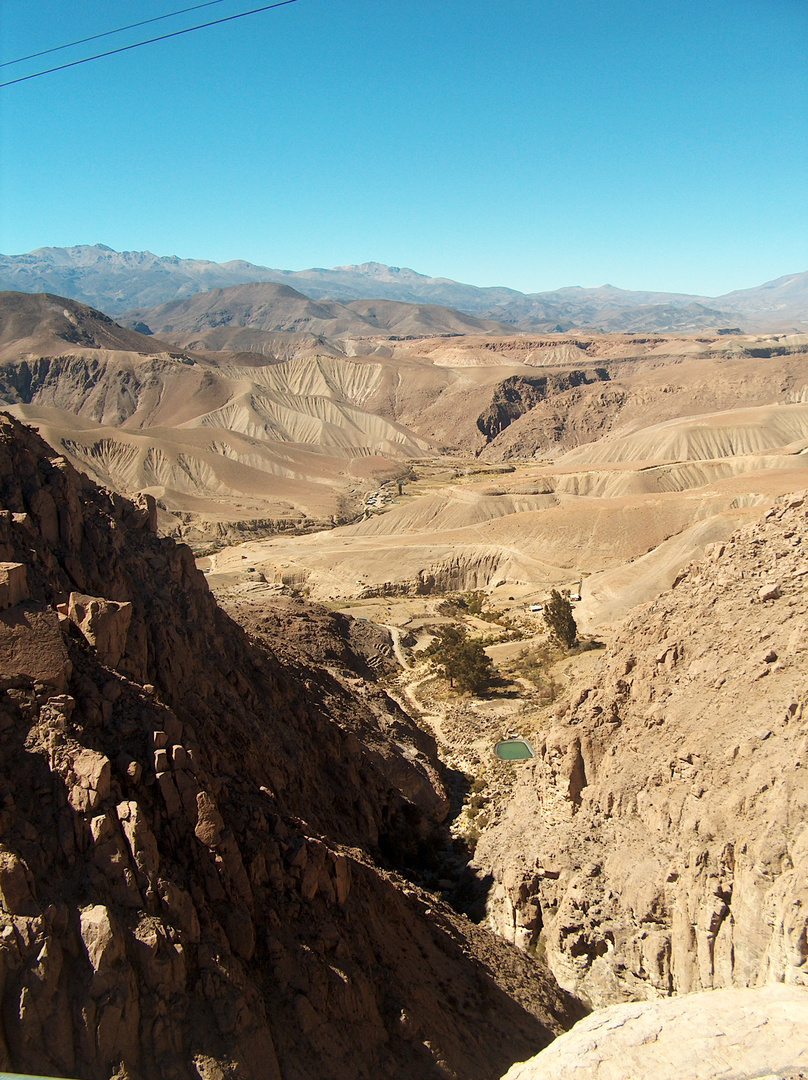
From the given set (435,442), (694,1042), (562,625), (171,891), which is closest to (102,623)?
(171,891)

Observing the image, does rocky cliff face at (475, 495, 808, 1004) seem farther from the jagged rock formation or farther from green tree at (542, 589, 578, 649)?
the jagged rock formation

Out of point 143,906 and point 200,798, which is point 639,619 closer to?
point 200,798

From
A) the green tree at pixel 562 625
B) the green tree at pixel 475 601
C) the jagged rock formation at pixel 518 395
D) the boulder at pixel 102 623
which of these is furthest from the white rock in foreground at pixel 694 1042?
the jagged rock formation at pixel 518 395

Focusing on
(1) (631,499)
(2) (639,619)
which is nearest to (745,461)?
(1) (631,499)

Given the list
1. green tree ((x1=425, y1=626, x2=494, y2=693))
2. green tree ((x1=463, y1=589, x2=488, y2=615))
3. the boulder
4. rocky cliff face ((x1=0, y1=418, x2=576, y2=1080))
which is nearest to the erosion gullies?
green tree ((x1=463, y1=589, x2=488, y2=615))

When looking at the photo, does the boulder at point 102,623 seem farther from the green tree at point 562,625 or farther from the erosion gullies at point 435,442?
the erosion gullies at point 435,442
